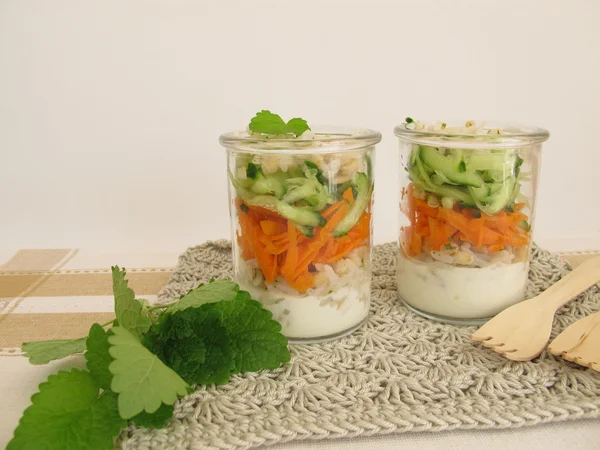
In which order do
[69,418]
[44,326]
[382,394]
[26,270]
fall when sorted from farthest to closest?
[26,270] → [44,326] → [382,394] → [69,418]

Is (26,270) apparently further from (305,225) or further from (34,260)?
(305,225)

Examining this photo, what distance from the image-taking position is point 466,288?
0.87 meters

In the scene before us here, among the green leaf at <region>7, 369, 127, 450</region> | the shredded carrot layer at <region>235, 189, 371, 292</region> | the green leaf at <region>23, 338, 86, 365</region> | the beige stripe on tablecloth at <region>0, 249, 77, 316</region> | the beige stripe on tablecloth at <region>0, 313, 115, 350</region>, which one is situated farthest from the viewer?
the beige stripe on tablecloth at <region>0, 249, 77, 316</region>

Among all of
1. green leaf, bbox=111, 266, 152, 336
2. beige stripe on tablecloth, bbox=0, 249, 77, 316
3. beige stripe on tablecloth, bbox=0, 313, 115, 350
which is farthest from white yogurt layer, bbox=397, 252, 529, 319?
beige stripe on tablecloth, bbox=0, 249, 77, 316

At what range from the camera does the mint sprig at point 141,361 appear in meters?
0.56

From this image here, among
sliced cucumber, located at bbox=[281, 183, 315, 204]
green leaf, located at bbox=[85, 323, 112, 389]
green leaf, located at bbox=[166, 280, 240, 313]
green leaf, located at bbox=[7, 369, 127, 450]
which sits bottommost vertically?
green leaf, located at bbox=[7, 369, 127, 450]

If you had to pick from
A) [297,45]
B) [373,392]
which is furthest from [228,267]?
[297,45]

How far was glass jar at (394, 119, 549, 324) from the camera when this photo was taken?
2.69 feet

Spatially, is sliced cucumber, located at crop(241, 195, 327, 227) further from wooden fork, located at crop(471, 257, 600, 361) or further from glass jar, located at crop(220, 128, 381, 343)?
wooden fork, located at crop(471, 257, 600, 361)

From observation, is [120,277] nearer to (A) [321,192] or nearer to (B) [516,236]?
(A) [321,192]

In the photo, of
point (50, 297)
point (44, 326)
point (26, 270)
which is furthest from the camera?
point (26, 270)

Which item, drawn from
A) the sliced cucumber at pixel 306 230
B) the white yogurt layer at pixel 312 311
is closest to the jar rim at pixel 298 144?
the sliced cucumber at pixel 306 230

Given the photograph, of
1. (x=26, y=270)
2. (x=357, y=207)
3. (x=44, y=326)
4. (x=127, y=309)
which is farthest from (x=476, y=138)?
(x=26, y=270)

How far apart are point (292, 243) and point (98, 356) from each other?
289 mm
